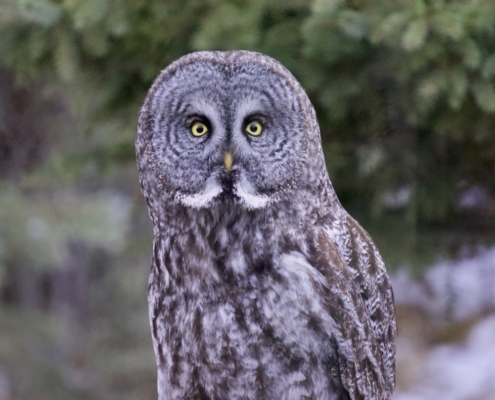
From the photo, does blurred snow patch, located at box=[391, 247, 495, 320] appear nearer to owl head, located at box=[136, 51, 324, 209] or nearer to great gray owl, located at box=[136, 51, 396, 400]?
great gray owl, located at box=[136, 51, 396, 400]

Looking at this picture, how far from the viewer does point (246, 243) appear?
6.63 ft

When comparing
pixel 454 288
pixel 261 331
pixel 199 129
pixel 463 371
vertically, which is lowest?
pixel 261 331

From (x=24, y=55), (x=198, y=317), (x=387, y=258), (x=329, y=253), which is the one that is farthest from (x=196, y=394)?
(x=24, y=55)

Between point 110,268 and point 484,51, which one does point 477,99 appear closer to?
point 484,51

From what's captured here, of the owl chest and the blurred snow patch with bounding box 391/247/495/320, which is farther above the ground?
the blurred snow patch with bounding box 391/247/495/320

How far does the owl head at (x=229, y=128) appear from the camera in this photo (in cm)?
202

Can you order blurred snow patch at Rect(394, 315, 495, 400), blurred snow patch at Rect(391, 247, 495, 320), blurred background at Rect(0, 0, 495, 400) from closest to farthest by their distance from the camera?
blurred background at Rect(0, 0, 495, 400), blurred snow patch at Rect(391, 247, 495, 320), blurred snow patch at Rect(394, 315, 495, 400)

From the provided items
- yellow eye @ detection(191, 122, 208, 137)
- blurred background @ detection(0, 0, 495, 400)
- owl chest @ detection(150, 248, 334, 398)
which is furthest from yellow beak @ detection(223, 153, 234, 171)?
blurred background @ detection(0, 0, 495, 400)

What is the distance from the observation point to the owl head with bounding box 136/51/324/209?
2018mm

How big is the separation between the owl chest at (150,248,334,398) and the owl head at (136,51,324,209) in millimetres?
236

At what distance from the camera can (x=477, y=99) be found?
2.72 meters

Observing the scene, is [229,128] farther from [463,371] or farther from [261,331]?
[463,371]

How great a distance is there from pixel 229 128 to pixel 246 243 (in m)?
0.34

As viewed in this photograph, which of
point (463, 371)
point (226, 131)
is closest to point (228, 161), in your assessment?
point (226, 131)
